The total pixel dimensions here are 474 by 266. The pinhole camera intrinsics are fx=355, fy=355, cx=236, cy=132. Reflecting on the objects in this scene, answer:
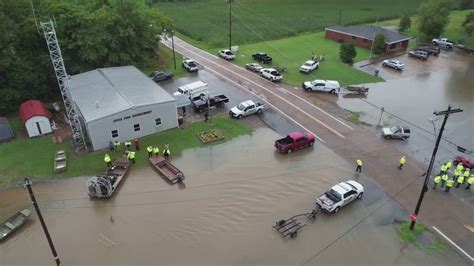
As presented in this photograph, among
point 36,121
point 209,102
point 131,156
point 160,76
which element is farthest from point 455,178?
point 36,121

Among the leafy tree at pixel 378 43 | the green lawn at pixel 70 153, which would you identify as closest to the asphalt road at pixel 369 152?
the green lawn at pixel 70 153

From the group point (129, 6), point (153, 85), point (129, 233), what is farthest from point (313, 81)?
point (129, 233)

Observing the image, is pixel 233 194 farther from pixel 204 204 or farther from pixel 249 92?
pixel 249 92

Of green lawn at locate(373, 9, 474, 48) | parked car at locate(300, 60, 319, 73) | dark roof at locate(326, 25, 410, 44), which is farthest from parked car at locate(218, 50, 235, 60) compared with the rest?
green lawn at locate(373, 9, 474, 48)

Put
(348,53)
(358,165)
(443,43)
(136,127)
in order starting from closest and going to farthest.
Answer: (358,165)
(136,127)
(348,53)
(443,43)

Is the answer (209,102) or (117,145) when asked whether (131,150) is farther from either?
(209,102)

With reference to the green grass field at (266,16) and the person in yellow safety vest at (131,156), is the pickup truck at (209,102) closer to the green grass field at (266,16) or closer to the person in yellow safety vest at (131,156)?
the person in yellow safety vest at (131,156)
